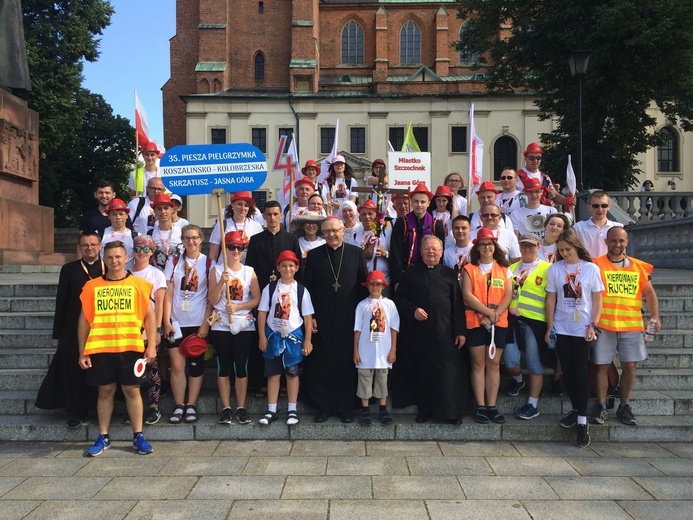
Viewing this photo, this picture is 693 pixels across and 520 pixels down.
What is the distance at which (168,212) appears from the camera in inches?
258

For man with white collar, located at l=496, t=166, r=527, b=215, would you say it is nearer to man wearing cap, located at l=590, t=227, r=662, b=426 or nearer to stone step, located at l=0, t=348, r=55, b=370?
man wearing cap, located at l=590, t=227, r=662, b=426

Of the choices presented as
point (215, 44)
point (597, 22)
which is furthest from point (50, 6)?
point (597, 22)

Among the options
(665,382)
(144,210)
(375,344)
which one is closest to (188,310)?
(375,344)

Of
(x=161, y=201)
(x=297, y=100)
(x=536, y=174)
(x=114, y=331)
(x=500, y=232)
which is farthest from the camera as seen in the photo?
(x=297, y=100)

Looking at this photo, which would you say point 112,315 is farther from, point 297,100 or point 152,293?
point 297,100

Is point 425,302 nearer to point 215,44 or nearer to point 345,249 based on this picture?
point 345,249

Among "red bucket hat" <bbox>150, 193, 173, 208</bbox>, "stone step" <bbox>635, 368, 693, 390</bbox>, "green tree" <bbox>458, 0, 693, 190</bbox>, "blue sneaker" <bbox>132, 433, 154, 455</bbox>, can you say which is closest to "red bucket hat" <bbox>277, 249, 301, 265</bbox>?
"red bucket hat" <bbox>150, 193, 173, 208</bbox>

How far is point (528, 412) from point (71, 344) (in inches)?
185

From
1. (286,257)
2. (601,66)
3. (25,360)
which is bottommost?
(25,360)

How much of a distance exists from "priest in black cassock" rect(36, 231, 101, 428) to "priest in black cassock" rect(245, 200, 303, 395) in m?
1.60

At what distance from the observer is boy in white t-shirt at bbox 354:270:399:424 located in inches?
238

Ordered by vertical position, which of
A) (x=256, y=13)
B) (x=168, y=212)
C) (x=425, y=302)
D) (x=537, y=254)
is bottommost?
(x=425, y=302)

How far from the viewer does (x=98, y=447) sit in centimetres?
556

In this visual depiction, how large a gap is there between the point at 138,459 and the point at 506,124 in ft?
151
